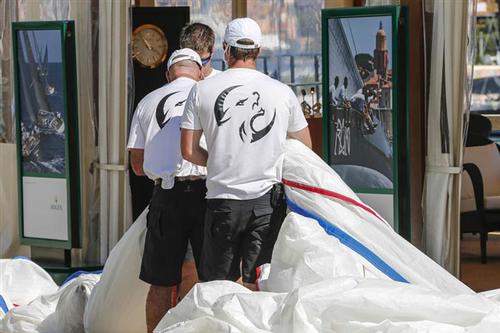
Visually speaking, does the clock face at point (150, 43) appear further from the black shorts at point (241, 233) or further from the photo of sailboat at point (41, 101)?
the black shorts at point (241, 233)

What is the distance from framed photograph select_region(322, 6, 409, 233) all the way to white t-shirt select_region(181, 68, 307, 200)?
6.13 ft

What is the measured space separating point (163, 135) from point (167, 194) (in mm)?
290

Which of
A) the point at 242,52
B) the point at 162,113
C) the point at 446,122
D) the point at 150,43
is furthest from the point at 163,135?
the point at 150,43

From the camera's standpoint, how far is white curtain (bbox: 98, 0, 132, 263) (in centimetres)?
767

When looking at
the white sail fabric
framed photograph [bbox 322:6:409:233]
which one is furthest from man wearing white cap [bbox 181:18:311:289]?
framed photograph [bbox 322:6:409:233]

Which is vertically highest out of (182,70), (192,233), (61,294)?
(182,70)

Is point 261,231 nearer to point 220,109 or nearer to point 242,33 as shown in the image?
point 220,109

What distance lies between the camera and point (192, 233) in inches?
214

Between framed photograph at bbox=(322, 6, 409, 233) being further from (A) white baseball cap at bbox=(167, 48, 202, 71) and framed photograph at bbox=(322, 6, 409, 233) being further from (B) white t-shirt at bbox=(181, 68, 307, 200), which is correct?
(B) white t-shirt at bbox=(181, 68, 307, 200)

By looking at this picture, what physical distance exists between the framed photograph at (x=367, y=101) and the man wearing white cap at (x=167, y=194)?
5.04ft

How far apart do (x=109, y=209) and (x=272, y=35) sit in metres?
1.60

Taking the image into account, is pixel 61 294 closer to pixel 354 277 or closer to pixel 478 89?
pixel 354 277

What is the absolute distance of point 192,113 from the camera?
16.4ft

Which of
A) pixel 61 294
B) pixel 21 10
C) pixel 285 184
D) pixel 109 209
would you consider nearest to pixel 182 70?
pixel 285 184
